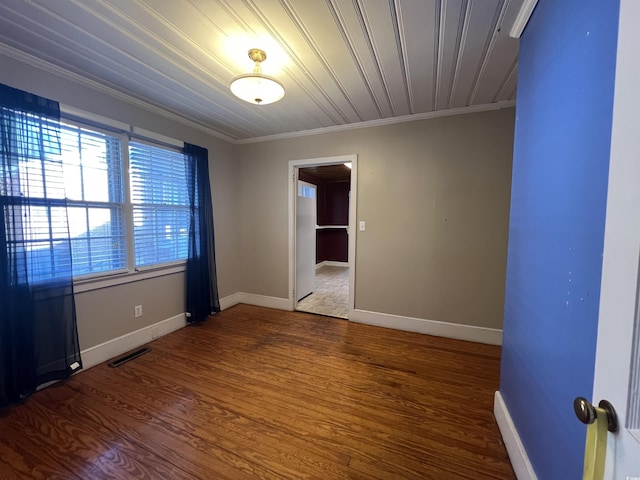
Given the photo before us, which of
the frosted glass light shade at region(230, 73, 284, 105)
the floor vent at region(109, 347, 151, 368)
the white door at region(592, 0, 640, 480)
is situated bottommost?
the floor vent at region(109, 347, 151, 368)

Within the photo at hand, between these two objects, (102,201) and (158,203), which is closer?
(102,201)

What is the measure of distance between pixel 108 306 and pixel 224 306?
4.76 feet

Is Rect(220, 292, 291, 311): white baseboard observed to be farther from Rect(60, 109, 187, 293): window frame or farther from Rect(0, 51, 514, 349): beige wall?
Rect(60, 109, 187, 293): window frame

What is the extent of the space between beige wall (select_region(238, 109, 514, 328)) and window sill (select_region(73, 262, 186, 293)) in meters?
2.03

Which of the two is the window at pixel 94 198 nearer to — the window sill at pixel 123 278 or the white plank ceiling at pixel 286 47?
the window sill at pixel 123 278

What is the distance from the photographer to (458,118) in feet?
8.69

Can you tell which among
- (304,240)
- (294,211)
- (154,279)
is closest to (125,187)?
(154,279)

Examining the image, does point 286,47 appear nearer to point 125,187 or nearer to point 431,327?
point 125,187

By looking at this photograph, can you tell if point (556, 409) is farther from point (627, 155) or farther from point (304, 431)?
point (304, 431)

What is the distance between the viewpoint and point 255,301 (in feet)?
12.6

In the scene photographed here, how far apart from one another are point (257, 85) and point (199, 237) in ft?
6.60

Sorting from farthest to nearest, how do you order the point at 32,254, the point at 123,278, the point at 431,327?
1. the point at 431,327
2. the point at 123,278
3. the point at 32,254

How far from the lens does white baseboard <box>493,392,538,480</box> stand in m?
1.19

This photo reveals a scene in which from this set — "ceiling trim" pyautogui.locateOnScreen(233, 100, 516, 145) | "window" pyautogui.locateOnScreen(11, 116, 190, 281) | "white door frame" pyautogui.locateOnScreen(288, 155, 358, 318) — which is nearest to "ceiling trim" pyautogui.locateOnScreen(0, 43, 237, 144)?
"window" pyautogui.locateOnScreen(11, 116, 190, 281)
